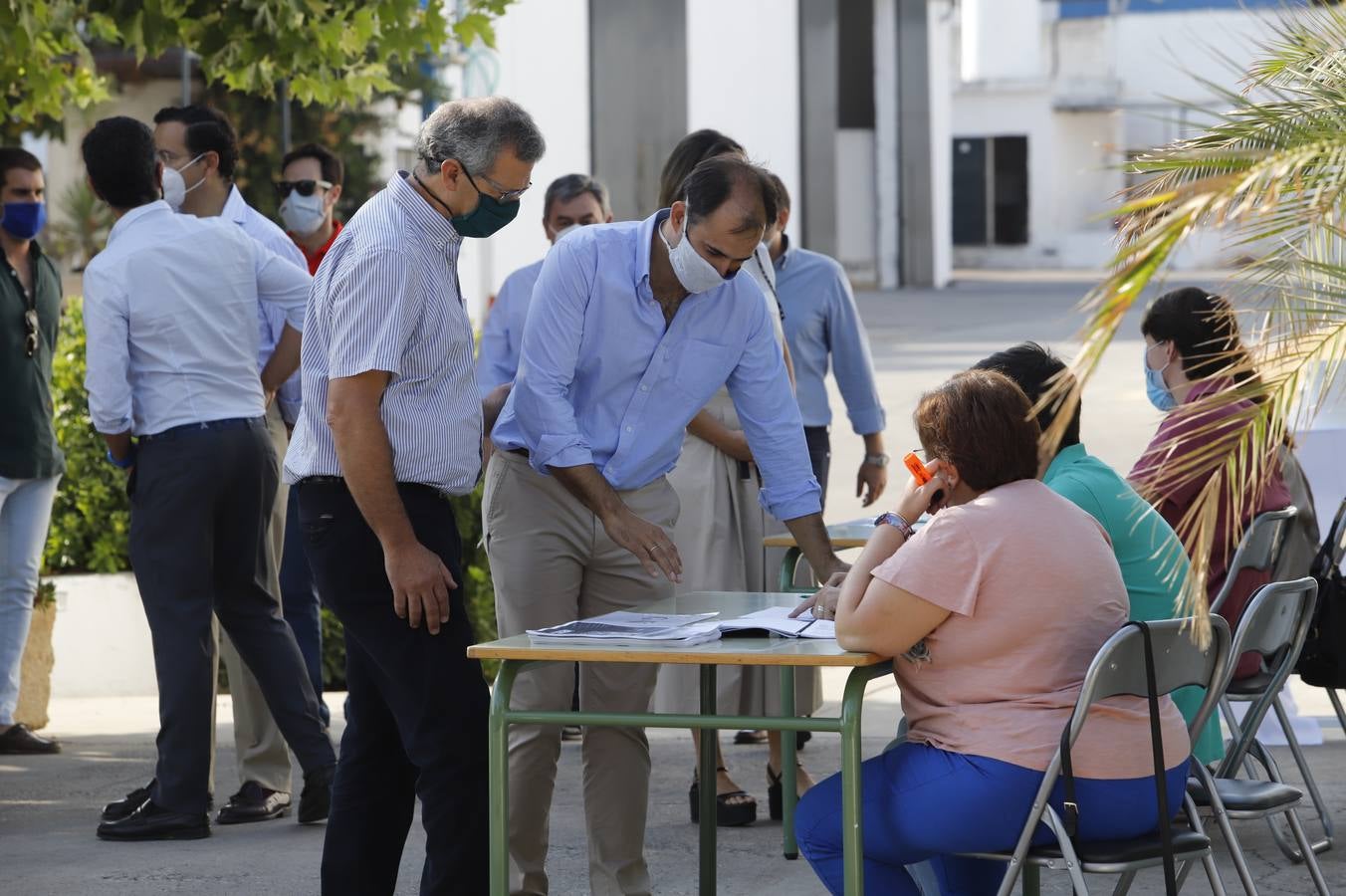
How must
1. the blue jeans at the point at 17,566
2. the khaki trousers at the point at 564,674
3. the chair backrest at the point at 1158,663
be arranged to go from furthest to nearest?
the blue jeans at the point at 17,566
the khaki trousers at the point at 564,674
the chair backrest at the point at 1158,663

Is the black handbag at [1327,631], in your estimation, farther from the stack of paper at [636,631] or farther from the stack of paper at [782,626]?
the stack of paper at [636,631]

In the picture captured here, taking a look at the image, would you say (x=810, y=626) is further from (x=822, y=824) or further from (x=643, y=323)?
(x=643, y=323)

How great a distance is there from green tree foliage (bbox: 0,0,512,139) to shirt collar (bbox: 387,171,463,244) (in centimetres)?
295

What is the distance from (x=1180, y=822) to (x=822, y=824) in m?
0.82

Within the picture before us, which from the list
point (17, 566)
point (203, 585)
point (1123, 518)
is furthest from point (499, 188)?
point (17, 566)

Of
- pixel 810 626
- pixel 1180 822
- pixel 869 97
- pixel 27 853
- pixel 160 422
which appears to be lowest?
pixel 27 853

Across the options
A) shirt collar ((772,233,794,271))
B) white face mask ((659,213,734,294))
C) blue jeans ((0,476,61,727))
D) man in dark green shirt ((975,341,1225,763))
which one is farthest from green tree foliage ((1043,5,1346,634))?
blue jeans ((0,476,61,727))

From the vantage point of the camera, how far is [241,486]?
5.27 meters

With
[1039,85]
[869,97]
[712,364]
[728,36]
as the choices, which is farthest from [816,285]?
[1039,85]

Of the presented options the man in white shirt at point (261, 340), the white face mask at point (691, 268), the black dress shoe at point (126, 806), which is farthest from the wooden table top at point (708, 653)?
the black dress shoe at point (126, 806)

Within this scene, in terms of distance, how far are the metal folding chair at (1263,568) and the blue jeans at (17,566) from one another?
12.7 feet

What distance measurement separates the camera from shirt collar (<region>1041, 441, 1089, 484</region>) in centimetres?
412

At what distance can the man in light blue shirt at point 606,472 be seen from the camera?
4.36 meters

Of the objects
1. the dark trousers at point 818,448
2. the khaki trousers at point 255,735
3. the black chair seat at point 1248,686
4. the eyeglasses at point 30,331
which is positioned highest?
the eyeglasses at point 30,331
